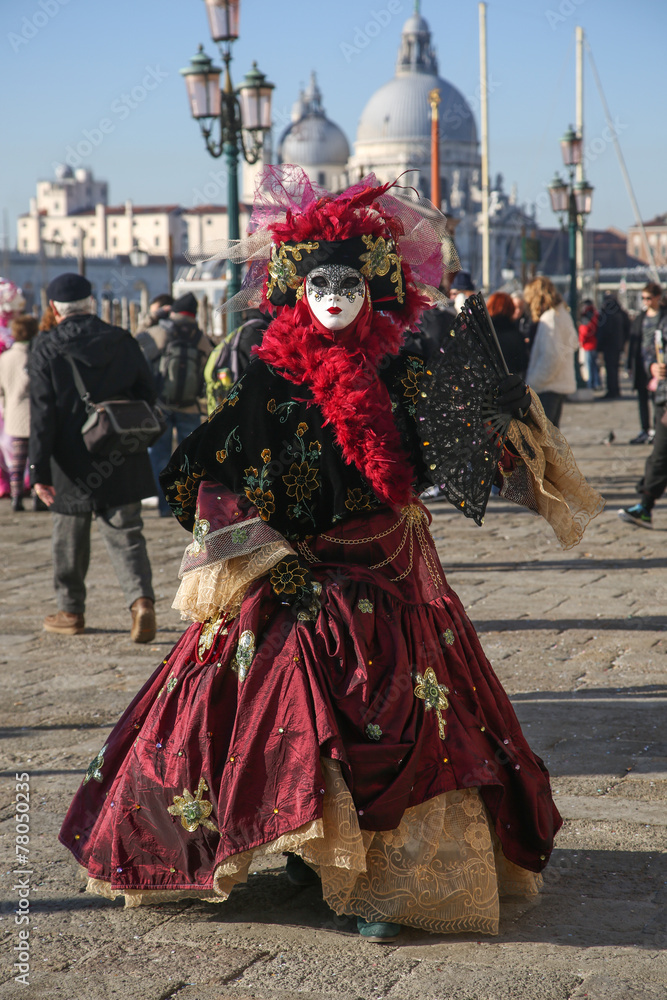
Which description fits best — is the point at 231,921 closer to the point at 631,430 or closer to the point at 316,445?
the point at 316,445

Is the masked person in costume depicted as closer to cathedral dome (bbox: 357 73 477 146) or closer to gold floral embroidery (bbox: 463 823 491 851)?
gold floral embroidery (bbox: 463 823 491 851)

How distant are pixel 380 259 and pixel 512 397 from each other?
0.49m

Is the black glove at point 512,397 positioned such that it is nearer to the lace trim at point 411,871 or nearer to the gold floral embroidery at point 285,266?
the gold floral embroidery at point 285,266

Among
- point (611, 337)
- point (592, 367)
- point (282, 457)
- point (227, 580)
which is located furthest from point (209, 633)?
point (592, 367)

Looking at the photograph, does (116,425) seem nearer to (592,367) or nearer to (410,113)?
(592,367)

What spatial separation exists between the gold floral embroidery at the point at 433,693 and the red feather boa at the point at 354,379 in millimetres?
Result: 419

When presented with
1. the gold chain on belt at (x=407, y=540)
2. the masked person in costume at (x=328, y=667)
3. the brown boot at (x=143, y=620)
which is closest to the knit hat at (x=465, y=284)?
the brown boot at (x=143, y=620)

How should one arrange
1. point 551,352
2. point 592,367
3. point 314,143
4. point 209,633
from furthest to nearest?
1. point 314,143
2. point 592,367
3. point 551,352
4. point 209,633

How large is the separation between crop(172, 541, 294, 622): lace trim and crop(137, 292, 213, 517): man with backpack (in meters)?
5.81

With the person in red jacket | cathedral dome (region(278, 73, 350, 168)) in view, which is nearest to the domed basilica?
cathedral dome (region(278, 73, 350, 168))

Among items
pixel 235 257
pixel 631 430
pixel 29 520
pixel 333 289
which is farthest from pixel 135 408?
pixel 631 430

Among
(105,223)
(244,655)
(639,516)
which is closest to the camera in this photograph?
(244,655)

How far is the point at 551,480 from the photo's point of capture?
2.93m

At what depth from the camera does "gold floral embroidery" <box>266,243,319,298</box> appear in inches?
113
